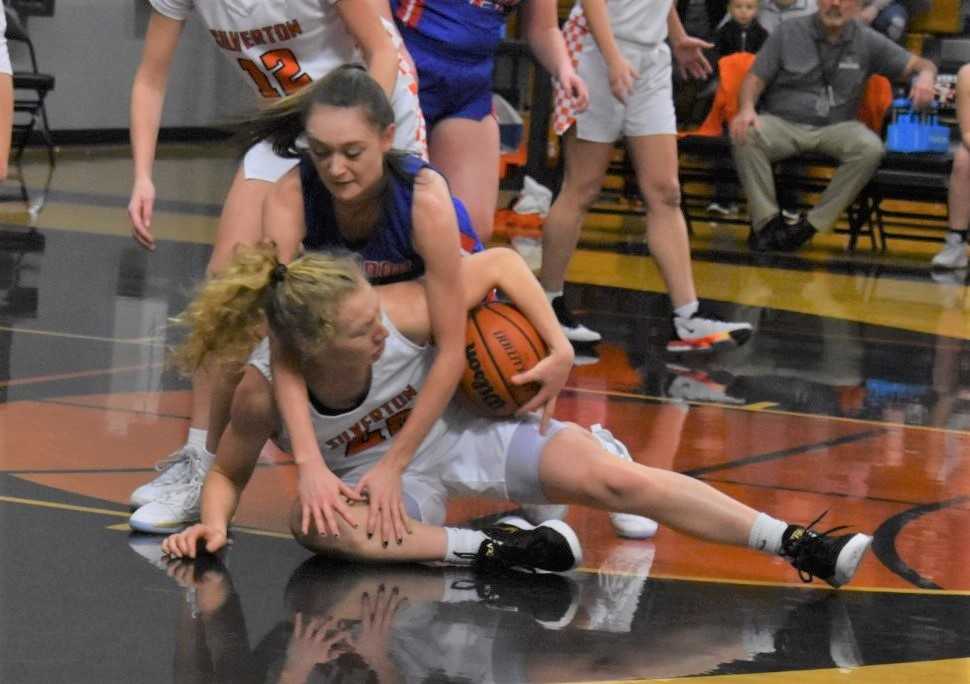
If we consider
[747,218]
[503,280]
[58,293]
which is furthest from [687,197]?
[503,280]

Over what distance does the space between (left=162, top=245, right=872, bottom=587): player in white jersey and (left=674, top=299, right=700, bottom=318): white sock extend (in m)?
3.33

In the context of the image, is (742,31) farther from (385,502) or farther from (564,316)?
(385,502)

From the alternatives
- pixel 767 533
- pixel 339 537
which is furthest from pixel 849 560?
pixel 339 537

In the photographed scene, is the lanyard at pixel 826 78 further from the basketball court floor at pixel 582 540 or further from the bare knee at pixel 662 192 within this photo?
the bare knee at pixel 662 192

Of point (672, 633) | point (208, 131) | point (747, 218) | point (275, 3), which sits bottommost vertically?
point (208, 131)

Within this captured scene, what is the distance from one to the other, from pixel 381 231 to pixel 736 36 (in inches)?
355

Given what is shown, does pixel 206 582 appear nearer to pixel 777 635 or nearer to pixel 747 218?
pixel 777 635

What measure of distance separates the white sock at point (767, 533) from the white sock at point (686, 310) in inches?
138

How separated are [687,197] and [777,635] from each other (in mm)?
8932

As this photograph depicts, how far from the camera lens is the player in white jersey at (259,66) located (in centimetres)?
475

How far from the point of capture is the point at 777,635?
12.5ft

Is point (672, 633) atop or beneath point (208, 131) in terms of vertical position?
atop

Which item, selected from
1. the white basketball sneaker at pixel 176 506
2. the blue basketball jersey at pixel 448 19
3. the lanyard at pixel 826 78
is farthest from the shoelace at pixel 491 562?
the lanyard at pixel 826 78

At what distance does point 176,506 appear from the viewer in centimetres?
443
